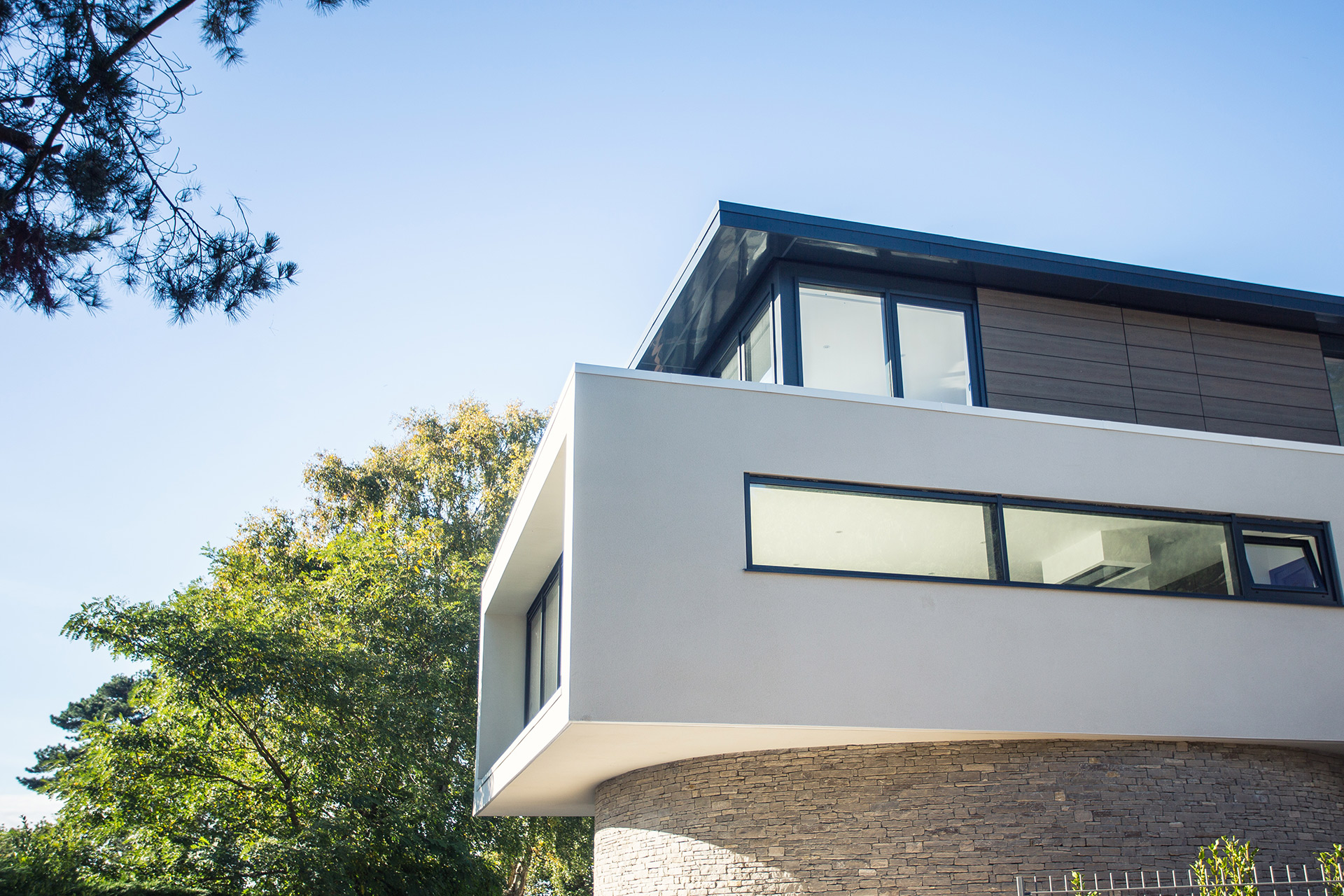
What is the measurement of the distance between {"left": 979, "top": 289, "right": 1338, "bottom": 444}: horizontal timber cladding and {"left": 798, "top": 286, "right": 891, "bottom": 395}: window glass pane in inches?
40.1

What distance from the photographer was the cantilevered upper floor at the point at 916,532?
705 cm

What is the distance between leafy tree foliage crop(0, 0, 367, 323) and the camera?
17.5 ft

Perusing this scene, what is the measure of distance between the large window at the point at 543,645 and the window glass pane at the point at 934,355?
3901mm

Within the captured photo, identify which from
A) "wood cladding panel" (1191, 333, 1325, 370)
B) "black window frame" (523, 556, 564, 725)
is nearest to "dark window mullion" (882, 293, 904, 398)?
"wood cladding panel" (1191, 333, 1325, 370)

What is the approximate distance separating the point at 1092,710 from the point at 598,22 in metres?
7.39

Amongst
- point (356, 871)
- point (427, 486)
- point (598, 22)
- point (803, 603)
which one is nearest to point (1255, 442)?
point (803, 603)

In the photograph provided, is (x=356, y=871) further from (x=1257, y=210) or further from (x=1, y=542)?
(x=1257, y=210)

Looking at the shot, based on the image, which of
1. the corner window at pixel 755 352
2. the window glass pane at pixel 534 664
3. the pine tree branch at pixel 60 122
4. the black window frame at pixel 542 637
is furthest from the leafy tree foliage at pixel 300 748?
the pine tree branch at pixel 60 122

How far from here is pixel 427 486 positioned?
80.0 ft

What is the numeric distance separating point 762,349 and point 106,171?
5979mm

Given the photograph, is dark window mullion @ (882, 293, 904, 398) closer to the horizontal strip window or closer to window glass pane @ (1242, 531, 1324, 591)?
the horizontal strip window

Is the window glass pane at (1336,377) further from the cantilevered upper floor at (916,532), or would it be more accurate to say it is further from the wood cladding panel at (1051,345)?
the wood cladding panel at (1051,345)

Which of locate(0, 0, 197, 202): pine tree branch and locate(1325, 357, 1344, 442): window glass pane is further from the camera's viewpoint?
locate(1325, 357, 1344, 442): window glass pane

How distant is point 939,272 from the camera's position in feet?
32.0
